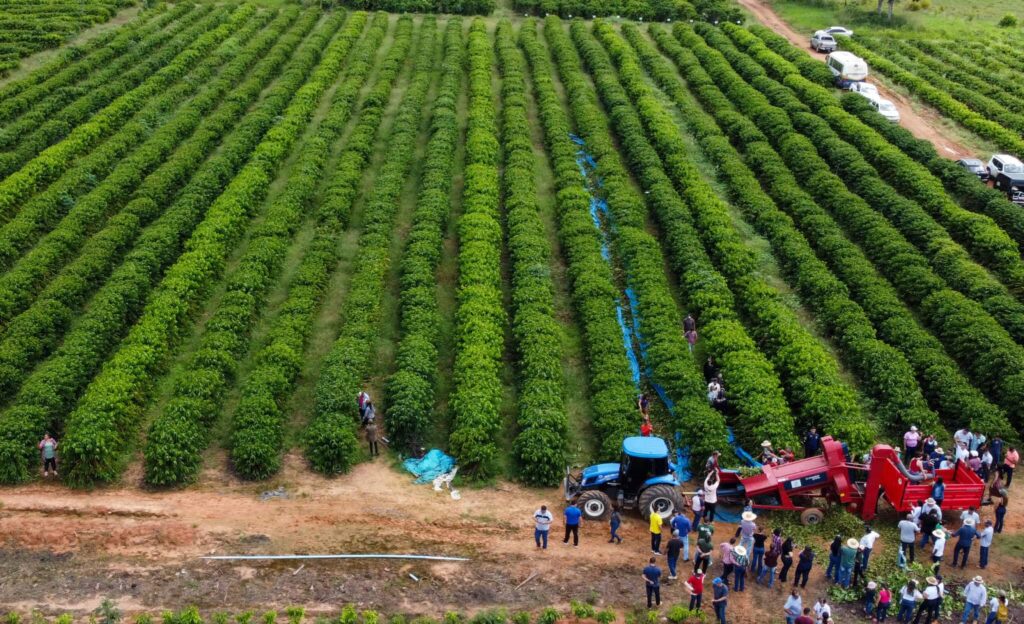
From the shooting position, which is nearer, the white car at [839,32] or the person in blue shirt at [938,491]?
the person in blue shirt at [938,491]

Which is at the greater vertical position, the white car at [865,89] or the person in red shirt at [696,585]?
the white car at [865,89]

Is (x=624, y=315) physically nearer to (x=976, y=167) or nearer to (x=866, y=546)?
(x=866, y=546)

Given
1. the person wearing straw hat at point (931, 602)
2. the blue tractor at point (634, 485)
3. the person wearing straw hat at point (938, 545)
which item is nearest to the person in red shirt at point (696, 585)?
the blue tractor at point (634, 485)

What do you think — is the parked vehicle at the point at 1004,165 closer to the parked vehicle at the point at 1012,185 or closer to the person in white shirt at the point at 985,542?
the parked vehicle at the point at 1012,185

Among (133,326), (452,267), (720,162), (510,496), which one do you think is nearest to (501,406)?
(510,496)

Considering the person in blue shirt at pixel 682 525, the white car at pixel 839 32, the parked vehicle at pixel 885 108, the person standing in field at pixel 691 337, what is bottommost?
the person in blue shirt at pixel 682 525

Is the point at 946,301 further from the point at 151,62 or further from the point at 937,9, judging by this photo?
the point at 937,9

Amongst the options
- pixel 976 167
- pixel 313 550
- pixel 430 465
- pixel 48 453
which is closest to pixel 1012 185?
pixel 976 167
